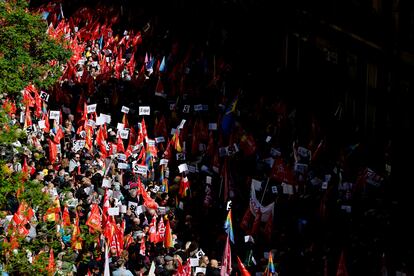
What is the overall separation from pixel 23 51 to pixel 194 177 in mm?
6482

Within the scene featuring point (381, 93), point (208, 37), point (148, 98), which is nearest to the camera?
point (381, 93)

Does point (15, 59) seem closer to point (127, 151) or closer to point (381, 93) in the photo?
point (127, 151)

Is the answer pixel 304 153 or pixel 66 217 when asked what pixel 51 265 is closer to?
pixel 66 217

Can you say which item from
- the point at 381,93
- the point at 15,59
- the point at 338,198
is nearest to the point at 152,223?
the point at 338,198

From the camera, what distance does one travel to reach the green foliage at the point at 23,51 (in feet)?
78.7

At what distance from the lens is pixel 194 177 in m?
23.6

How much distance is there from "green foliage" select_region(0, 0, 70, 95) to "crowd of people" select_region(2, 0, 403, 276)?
1.15 meters

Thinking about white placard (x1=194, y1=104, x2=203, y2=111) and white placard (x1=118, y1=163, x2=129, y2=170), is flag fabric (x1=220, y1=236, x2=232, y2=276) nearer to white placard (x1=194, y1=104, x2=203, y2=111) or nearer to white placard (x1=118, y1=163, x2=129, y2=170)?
white placard (x1=118, y1=163, x2=129, y2=170)

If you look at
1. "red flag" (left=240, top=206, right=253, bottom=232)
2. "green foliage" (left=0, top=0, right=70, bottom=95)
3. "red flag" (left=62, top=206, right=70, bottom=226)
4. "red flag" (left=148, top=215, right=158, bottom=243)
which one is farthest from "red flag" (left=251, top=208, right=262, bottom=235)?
"green foliage" (left=0, top=0, right=70, bottom=95)

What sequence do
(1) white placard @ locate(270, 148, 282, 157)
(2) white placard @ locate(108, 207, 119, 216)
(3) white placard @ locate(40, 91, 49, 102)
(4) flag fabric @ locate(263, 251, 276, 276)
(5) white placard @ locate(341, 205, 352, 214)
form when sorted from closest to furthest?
(4) flag fabric @ locate(263, 251, 276, 276) → (5) white placard @ locate(341, 205, 352, 214) → (2) white placard @ locate(108, 207, 119, 216) → (1) white placard @ locate(270, 148, 282, 157) → (3) white placard @ locate(40, 91, 49, 102)

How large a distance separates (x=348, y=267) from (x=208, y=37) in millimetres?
18156

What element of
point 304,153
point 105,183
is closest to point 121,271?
point 105,183

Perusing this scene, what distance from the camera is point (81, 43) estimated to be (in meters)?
36.3

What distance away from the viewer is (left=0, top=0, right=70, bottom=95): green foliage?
2400 centimetres
